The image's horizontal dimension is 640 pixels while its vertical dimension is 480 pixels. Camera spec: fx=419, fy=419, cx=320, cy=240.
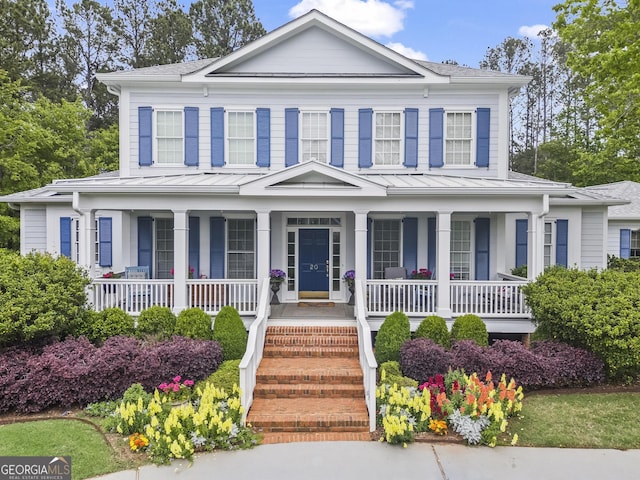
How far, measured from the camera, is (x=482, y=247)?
12.1 meters

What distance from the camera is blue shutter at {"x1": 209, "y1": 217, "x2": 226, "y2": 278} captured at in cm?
1227

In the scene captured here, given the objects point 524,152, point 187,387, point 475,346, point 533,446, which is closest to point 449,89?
point 475,346

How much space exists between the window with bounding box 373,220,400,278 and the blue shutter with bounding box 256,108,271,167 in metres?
3.77

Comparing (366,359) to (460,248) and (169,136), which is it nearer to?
(460,248)

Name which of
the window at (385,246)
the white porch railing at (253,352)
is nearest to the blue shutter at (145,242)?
the white porch railing at (253,352)

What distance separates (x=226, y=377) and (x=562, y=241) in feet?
33.9

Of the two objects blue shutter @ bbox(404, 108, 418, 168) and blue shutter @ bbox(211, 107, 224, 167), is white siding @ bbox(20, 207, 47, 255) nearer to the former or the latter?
blue shutter @ bbox(211, 107, 224, 167)

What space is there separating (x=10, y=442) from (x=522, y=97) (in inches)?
1407

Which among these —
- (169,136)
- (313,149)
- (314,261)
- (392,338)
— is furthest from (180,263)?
(392,338)

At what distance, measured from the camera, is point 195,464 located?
5.55m

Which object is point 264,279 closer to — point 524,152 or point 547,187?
point 547,187

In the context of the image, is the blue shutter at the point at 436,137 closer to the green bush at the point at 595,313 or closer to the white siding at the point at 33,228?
the green bush at the point at 595,313

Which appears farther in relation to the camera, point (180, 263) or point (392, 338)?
point (180, 263)
